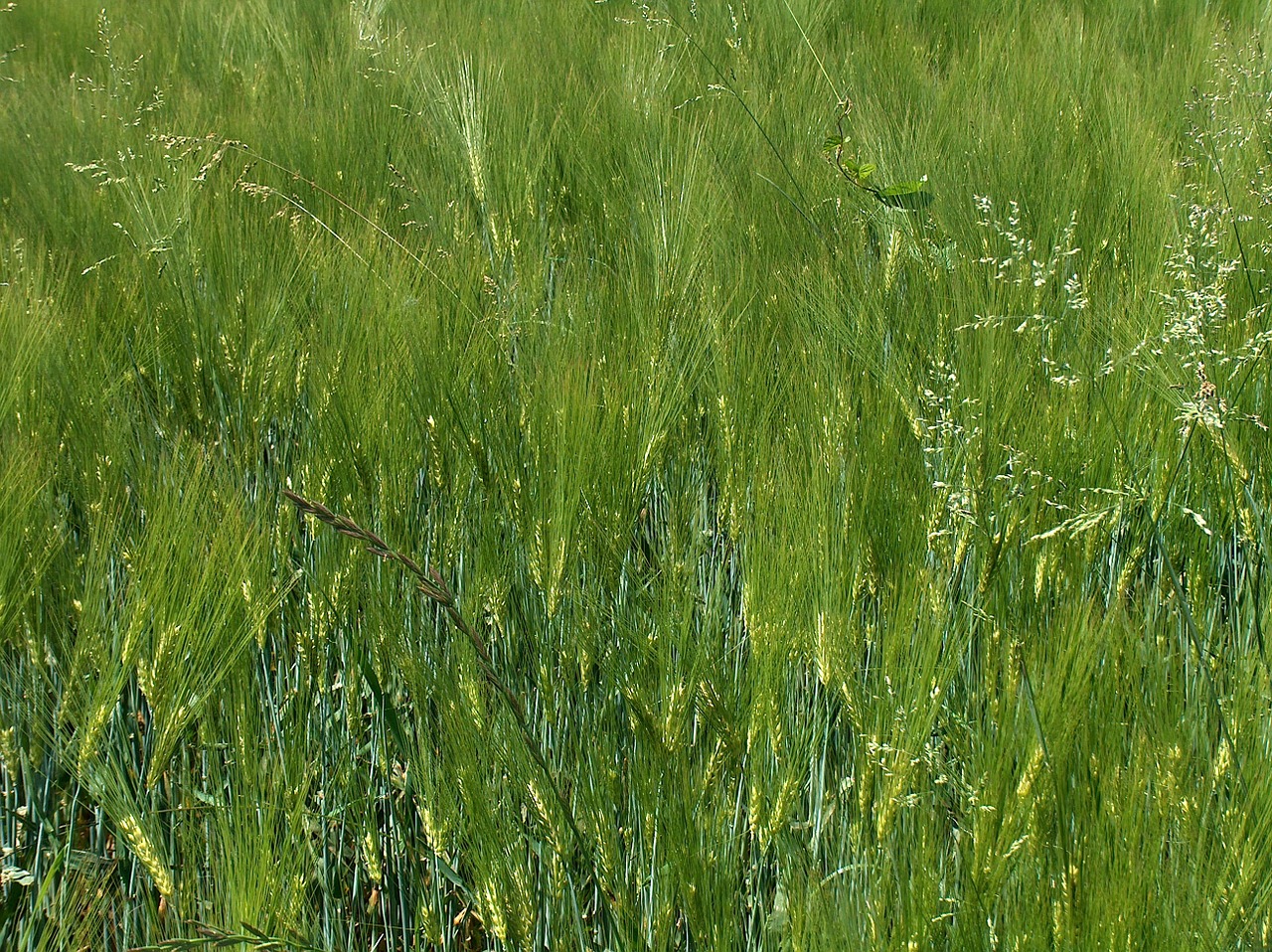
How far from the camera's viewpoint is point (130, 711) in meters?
0.99

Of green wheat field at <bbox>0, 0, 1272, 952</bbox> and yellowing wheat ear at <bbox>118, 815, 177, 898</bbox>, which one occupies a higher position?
green wheat field at <bbox>0, 0, 1272, 952</bbox>

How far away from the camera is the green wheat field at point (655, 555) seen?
0.69 m

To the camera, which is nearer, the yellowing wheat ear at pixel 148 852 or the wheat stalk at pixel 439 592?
the wheat stalk at pixel 439 592

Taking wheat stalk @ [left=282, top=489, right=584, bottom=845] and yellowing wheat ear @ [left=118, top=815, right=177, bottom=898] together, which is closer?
wheat stalk @ [left=282, top=489, right=584, bottom=845]

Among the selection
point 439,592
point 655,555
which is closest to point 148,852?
point 439,592

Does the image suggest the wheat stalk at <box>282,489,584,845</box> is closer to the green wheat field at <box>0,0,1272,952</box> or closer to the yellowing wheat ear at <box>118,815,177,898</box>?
the green wheat field at <box>0,0,1272,952</box>

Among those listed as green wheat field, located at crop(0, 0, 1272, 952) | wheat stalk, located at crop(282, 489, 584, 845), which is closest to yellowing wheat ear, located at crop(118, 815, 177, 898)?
green wheat field, located at crop(0, 0, 1272, 952)

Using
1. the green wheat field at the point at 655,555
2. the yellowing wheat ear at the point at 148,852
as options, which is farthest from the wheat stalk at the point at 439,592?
the yellowing wheat ear at the point at 148,852

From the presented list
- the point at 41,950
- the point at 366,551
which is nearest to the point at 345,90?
the point at 366,551

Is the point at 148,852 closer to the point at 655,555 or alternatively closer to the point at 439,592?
the point at 439,592

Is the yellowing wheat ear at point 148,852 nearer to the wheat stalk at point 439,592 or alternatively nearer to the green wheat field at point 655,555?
the green wheat field at point 655,555

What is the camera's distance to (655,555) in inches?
36.7

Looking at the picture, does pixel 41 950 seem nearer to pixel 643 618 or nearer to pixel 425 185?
pixel 643 618

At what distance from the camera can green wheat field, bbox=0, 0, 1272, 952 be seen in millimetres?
694
